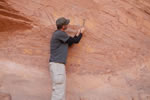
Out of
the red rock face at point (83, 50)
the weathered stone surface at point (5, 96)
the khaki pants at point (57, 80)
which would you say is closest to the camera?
the khaki pants at point (57, 80)

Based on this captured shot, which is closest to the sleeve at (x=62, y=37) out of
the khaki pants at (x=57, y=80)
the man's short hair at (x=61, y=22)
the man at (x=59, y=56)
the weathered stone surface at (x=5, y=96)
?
the man at (x=59, y=56)

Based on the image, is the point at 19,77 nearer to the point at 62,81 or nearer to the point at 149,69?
the point at 62,81

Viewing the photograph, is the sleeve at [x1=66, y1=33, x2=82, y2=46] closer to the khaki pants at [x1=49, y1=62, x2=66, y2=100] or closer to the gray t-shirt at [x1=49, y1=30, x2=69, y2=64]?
the gray t-shirt at [x1=49, y1=30, x2=69, y2=64]

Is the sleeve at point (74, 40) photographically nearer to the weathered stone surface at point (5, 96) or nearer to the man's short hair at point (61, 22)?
the man's short hair at point (61, 22)

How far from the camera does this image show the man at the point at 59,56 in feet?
9.64

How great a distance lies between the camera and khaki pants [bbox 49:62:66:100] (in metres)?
2.92

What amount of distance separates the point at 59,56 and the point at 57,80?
31 cm

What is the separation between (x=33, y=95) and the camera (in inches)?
124

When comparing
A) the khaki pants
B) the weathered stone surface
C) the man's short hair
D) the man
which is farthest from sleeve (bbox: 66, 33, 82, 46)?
the weathered stone surface

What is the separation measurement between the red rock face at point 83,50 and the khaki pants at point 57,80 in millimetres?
285

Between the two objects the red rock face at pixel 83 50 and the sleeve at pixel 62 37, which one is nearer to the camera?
the sleeve at pixel 62 37

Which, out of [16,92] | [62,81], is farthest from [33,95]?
[62,81]

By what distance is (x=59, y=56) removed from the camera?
118 inches

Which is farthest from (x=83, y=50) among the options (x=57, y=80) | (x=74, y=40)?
(x=57, y=80)
